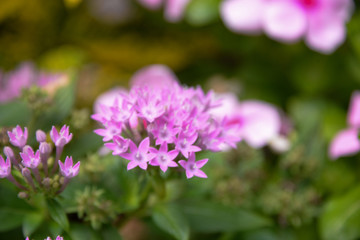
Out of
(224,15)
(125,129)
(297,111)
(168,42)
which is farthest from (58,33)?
(125,129)

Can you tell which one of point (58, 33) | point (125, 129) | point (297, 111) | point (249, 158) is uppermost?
point (58, 33)

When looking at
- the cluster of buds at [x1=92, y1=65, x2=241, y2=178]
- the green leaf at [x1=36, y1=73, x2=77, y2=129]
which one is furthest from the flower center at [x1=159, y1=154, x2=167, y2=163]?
the green leaf at [x1=36, y1=73, x2=77, y2=129]

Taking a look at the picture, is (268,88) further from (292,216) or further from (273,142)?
(292,216)

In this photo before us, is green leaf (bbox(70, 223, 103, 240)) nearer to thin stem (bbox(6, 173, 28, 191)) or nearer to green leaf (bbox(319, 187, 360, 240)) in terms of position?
thin stem (bbox(6, 173, 28, 191))

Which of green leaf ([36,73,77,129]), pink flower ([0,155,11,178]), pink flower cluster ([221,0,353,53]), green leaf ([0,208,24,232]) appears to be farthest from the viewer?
pink flower cluster ([221,0,353,53])

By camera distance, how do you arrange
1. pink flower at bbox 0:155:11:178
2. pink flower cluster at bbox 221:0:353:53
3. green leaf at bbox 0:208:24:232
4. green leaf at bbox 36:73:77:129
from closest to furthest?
pink flower at bbox 0:155:11:178, green leaf at bbox 0:208:24:232, green leaf at bbox 36:73:77:129, pink flower cluster at bbox 221:0:353:53

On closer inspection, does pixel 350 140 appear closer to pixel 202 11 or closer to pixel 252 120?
A: pixel 252 120

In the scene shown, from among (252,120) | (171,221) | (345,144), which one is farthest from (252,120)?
(171,221)
